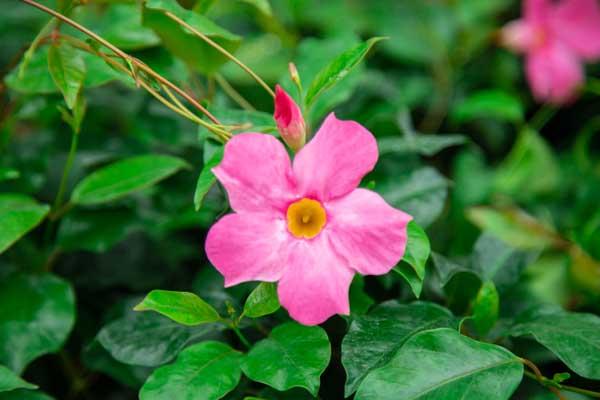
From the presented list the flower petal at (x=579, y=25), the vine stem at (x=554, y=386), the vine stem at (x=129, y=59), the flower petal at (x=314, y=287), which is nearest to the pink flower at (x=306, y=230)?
the flower petal at (x=314, y=287)

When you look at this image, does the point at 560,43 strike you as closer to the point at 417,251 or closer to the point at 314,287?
the point at 417,251

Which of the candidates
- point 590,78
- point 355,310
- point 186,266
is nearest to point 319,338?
point 355,310

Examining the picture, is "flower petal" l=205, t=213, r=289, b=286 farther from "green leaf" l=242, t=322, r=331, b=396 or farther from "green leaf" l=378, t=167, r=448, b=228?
"green leaf" l=378, t=167, r=448, b=228

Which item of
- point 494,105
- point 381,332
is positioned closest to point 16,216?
point 381,332

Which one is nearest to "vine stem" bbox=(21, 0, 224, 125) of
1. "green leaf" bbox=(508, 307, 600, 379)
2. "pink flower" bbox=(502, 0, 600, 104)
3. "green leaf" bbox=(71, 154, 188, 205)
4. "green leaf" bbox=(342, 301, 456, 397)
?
"green leaf" bbox=(71, 154, 188, 205)

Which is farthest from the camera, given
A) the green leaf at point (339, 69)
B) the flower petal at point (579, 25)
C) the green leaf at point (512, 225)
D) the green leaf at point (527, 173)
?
the flower petal at point (579, 25)

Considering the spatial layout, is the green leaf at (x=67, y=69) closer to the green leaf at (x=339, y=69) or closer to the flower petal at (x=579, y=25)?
the green leaf at (x=339, y=69)
